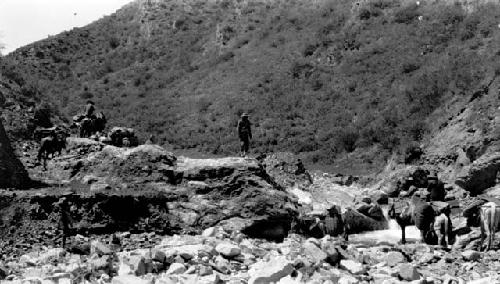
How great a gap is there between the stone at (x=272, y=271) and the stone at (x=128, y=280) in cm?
173

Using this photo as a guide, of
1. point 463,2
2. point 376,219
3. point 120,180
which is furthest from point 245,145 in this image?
point 463,2

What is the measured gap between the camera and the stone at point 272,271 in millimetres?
11453

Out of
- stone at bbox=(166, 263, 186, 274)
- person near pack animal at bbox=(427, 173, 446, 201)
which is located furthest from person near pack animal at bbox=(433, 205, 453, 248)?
stone at bbox=(166, 263, 186, 274)

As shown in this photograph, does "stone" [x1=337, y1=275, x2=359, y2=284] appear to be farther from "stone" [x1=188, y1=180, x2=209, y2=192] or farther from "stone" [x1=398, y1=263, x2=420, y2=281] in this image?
"stone" [x1=188, y1=180, x2=209, y2=192]

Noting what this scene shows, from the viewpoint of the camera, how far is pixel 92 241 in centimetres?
1516

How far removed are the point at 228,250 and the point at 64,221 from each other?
162 inches

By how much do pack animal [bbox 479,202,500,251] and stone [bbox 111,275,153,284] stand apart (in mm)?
7462

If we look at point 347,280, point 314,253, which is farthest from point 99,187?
point 347,280

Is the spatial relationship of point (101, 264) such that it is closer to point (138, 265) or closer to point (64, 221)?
point (138, 265)

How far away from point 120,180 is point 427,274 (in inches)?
329

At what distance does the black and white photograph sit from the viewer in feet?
44.6

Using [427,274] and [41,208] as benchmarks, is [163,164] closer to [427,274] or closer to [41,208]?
[41,208]

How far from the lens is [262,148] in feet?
123

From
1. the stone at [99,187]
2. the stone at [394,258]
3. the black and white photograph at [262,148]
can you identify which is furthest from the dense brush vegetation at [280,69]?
the stone at [394,258]
